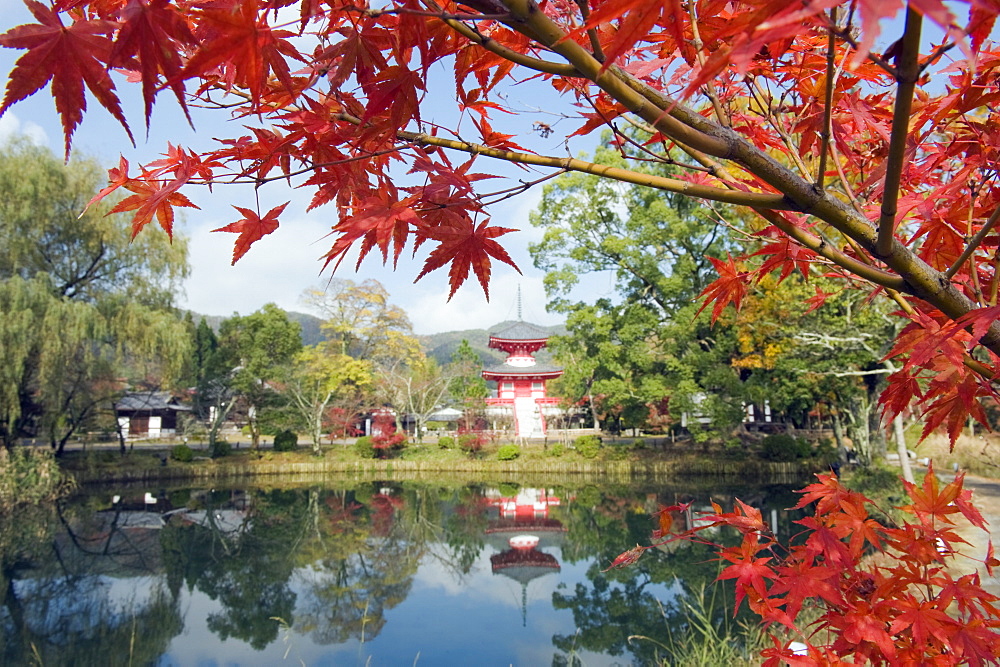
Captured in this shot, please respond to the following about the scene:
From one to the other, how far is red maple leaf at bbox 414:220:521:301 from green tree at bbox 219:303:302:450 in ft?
46.2

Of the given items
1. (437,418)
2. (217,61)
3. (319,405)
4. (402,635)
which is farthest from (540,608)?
(437,418)

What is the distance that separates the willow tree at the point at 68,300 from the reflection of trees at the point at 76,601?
8.93 ft

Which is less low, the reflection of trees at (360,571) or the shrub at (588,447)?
the shrub at (588,447)

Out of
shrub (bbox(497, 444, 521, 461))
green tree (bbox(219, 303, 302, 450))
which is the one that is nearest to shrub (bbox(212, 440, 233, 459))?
green tree (bbox(219, 303, 302, 450))

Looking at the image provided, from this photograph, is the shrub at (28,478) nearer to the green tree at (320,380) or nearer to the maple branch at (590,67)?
the green tree at (320,380)

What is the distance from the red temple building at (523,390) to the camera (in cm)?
1619

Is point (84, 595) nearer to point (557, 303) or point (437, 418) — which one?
point (557, 303)

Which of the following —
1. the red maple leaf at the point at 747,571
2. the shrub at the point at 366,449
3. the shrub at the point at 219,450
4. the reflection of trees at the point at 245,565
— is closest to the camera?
the red maple leaf at the point at 747,571

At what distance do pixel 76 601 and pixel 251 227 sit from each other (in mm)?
5493

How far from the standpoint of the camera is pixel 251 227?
0.71 metres

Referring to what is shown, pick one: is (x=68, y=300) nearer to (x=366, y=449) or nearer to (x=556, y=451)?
(x=366, y=449)

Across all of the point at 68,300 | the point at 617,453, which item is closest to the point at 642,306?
the point at 617,453

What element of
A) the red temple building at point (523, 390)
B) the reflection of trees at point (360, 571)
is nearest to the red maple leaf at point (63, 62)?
the reflection of trees at point (360, 571)

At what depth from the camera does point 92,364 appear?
9211mm
